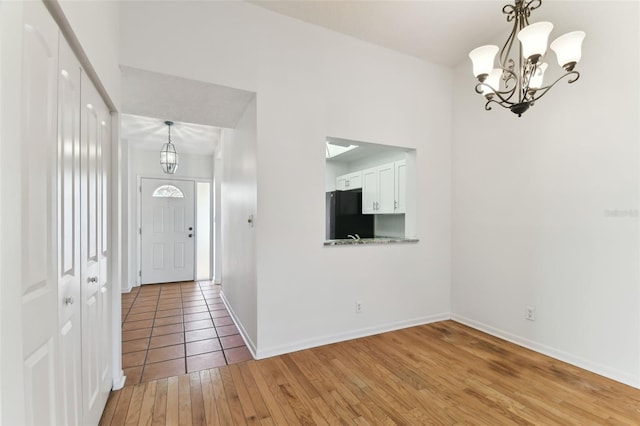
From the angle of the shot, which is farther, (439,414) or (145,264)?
(145,264)

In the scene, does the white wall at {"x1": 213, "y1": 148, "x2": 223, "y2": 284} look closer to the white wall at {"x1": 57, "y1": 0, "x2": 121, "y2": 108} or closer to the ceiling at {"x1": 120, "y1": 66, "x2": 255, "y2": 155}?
the ceiling at {"x1": 120, "y1": 66, "x2": 255, "y2": 155}

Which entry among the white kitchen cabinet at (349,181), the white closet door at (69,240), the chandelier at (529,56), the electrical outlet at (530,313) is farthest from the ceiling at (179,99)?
the electrical outlet at (530,313)

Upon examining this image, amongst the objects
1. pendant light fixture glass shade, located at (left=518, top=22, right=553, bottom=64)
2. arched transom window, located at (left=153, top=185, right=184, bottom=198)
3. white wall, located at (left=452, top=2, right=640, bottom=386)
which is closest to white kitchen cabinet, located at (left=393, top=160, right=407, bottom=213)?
white wall, located at (left=452, top=2, right=640, bottom=386)

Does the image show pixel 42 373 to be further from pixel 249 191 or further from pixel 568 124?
pixel 568 124

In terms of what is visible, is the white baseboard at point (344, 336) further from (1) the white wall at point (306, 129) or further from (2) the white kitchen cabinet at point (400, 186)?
(2) the white kitchen cabinet at point (400, 186)

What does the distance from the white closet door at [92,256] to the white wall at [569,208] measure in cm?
348

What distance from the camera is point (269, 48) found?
261cm

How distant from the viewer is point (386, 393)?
6.65ft

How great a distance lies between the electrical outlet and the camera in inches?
107

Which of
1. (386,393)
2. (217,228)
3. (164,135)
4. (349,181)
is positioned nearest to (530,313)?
(386,393)

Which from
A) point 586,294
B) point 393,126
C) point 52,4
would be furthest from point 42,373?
point 586,294

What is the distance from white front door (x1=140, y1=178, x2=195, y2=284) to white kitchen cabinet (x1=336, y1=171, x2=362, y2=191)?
10.1 ft

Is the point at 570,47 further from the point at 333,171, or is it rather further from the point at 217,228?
the point at 217,228

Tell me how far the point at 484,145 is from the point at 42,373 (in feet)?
12.5
